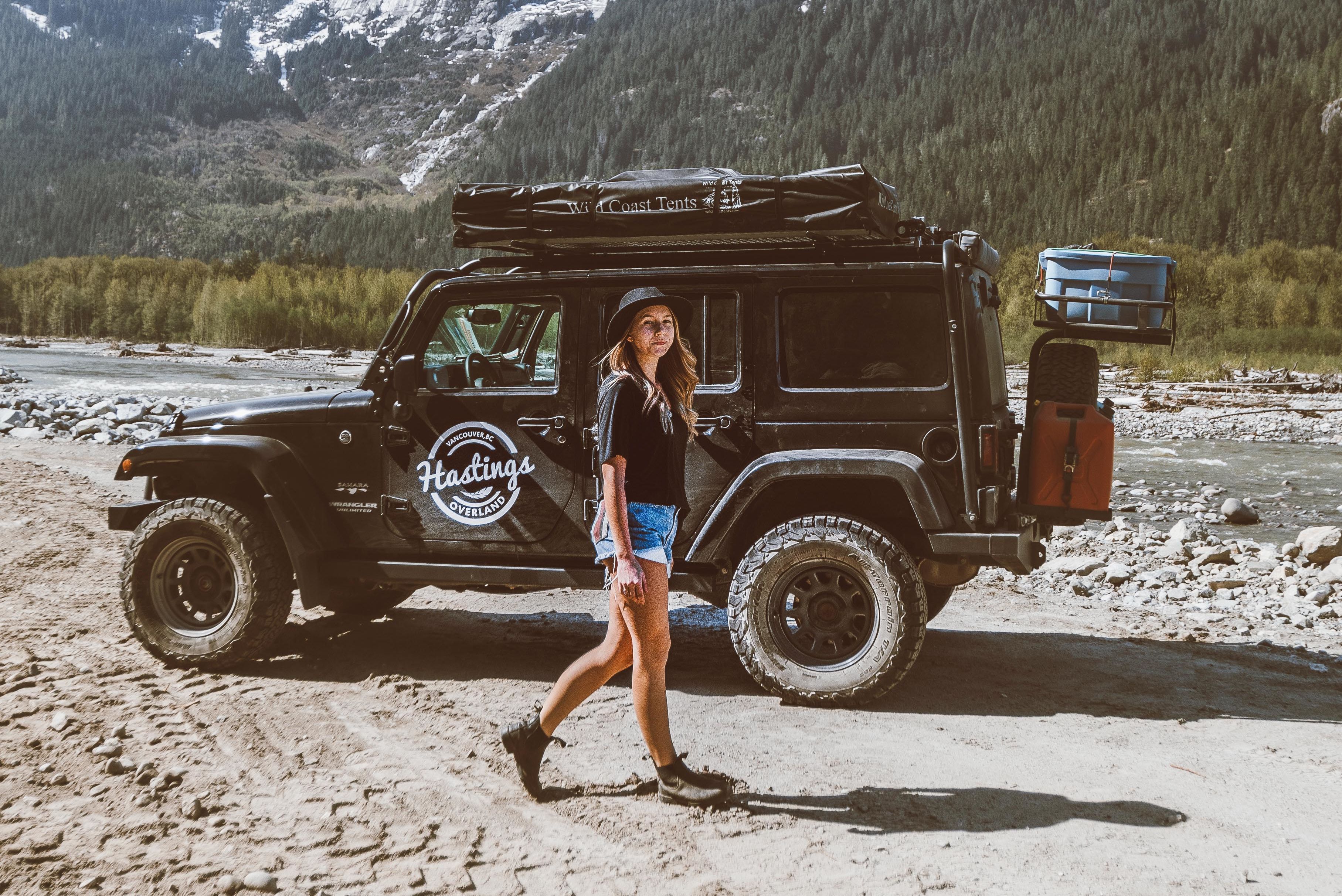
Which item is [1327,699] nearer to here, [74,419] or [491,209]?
[491,209]

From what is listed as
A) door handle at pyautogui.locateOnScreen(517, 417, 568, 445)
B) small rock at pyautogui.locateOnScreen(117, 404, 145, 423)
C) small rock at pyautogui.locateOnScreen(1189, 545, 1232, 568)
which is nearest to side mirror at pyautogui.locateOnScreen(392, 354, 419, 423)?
door handle at pyautogui.locateOnScreen(517, 417, 568, 445)

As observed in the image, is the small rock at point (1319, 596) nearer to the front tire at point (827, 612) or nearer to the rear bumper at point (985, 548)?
the rear bumper at point (985, 548)

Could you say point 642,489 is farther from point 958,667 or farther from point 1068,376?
point 958,667

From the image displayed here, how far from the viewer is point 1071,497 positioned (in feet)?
17.7

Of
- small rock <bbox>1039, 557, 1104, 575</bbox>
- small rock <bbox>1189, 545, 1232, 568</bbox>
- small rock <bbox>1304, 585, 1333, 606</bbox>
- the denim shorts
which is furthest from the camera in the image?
small rock <bbox>1189, 545, 1232, 568</bbox>

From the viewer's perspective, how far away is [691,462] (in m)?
5.50

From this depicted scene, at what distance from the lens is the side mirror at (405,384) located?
577 cm

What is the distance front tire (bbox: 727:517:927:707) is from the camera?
17.1 feet

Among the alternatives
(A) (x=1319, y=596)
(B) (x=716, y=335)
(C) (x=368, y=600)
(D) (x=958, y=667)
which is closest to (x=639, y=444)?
(B) (x=716, y=335)

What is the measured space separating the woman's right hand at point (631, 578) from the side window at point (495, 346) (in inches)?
81.8

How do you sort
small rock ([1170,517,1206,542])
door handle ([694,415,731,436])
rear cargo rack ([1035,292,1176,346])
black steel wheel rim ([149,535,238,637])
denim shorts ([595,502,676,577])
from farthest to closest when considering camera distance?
small rock ([1170,517,1206,542]) → black steel wheel rim ([149,535,238,637]) → rear cargo rack ([1035,292,1176,346]) → door handle ([694,415,731,436]) → denim shorts ([595,502,676,577])

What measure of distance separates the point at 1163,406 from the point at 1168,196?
85164 millimetres

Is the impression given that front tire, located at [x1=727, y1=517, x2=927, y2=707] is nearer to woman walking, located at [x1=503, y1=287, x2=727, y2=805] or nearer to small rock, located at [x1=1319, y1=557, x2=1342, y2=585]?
woman walking, located at [x1=503, y1=287, x2=727, y2=805]

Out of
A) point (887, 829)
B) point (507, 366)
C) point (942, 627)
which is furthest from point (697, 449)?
point (942, 627)
